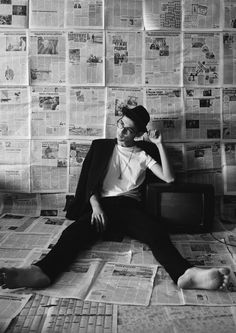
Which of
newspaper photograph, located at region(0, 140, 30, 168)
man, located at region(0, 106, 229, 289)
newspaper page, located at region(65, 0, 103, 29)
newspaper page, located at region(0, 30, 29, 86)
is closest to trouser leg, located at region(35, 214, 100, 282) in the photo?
man, located at region(0, 106, 229, 289)

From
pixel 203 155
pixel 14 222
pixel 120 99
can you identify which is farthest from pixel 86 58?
pixel 14 222

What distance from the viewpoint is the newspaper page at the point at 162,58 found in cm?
180

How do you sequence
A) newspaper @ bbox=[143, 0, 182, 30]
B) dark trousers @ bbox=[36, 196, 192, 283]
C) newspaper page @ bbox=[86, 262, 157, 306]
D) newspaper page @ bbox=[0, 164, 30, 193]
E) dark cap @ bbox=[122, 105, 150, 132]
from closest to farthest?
newspaper page @ bbox=[86, 262, 157, 306]
dark trousers @ bbox=[36, 196, 192, 283]
dark cap @ bbox=[122, 105, 150, 132]
newspaper @ bbox=[143, 0, 182, 30]
newspaper page @ bbox=[0, 164, 30, 193]

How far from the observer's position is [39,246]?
143 centimetres

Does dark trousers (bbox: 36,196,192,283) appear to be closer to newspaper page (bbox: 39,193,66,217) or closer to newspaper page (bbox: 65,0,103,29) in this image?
newspaper page (bbox: 39,193,66,217)

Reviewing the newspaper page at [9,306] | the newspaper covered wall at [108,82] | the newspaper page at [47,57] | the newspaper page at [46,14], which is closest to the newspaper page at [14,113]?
the newspaper covered wall at [108,82]

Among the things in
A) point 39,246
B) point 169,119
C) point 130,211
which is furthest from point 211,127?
point 39,246

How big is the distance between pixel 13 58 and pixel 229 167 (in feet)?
4.37

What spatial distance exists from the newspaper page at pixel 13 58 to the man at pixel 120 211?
0.57 metres

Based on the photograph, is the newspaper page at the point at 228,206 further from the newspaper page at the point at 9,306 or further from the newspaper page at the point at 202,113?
the newspaper page at the point at 9,306

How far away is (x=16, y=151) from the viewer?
1865mm

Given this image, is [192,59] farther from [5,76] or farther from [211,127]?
[5,76]

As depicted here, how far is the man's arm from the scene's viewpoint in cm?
161

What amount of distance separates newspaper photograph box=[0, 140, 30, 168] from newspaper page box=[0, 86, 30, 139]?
0.03 m
